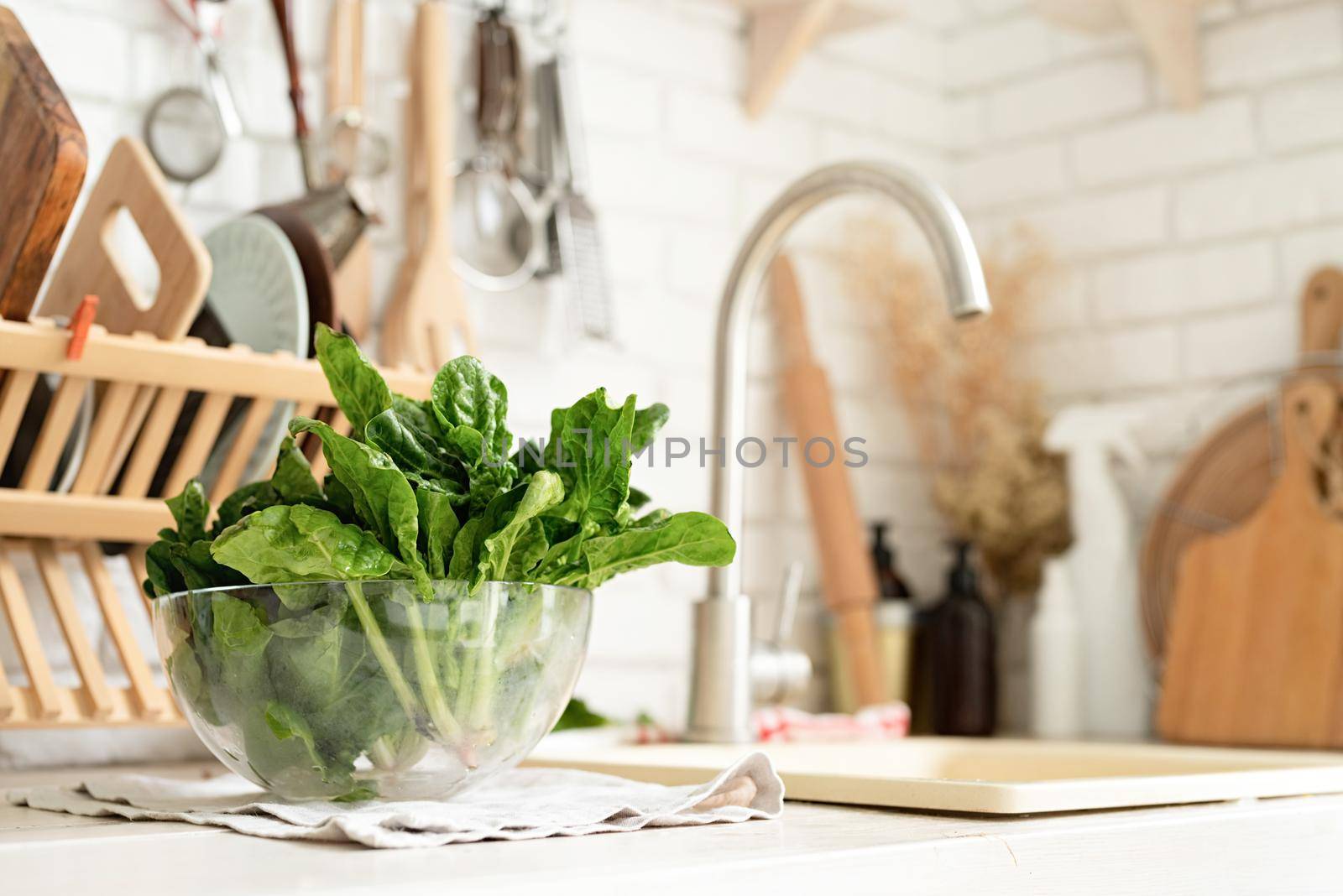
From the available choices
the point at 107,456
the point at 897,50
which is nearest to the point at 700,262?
the point at 897,50

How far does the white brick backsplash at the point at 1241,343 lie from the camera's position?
161 cm

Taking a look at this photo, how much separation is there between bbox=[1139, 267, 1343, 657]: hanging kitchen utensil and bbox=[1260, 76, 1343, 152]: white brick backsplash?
161 mm

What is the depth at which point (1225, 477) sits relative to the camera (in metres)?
1.59

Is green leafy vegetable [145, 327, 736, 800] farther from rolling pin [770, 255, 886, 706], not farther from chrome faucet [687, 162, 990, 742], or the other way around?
rolling pin [770, 255, 886, 706]

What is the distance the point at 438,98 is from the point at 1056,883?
0.93m

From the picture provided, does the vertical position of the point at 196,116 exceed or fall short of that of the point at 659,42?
it falls short

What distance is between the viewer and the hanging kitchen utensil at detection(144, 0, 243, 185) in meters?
1.21

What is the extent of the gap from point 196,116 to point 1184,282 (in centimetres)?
111

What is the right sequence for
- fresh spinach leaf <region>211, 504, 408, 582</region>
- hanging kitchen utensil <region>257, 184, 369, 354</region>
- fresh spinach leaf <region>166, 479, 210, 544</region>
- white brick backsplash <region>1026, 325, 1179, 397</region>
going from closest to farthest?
fresh spinach leaf <region>211, 504, 408, 582</region>
fresh spinach leaf <region>166, 479, 210, 544</region>
hanging kitchen utensil <region>257, 184, 369, 354</region>
white brick backsplash <region>1026, 325, 1179, 397</region>

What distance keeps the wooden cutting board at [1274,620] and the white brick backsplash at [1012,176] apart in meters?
0.44

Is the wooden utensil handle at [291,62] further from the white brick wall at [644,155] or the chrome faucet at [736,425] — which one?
the chrome faucet at [736,425]

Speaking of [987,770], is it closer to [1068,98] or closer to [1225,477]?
[1225,477]

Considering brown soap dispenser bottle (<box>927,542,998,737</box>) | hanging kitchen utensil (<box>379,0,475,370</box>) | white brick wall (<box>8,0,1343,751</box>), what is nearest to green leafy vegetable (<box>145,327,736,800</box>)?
hanging kitchen utensil (<box>379,0,475,370</box>)

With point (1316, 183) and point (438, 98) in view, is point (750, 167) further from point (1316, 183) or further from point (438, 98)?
point (1316, 183)
